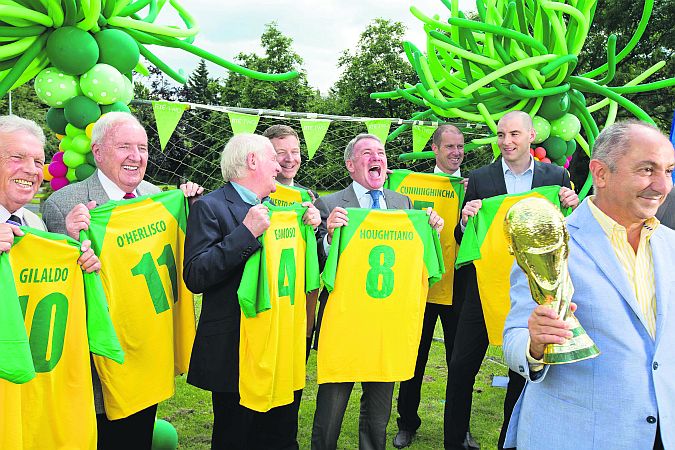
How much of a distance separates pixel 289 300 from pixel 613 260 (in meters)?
1.96

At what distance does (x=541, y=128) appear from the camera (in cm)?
525

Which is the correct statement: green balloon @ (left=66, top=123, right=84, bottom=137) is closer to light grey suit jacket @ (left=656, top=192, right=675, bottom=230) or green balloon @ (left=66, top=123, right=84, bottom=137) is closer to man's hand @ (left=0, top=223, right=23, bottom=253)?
man's hand @ (left=0, top=223, right=23, bottom=253)

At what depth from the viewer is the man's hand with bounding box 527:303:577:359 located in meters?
1.84

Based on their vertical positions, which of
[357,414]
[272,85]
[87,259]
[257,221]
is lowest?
[357,414]

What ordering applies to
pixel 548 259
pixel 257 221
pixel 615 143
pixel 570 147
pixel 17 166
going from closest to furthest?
pixel 548 259, pixel 615 143, pixel 17 166, pixel 257 221, pixel 570 147

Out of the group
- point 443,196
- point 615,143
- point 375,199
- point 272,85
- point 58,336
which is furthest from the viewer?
point 272,85

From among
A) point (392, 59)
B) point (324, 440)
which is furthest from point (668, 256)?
point (392, 59)

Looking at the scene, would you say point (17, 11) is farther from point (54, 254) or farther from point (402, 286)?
point (402, 286)

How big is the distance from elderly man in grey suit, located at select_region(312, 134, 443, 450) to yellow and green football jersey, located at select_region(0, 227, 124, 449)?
4.53 ft

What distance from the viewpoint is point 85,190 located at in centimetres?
338

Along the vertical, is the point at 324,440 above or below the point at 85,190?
below

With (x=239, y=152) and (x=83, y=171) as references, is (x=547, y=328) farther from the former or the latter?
(x=83, y=171)

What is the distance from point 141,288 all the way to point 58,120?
1.38m

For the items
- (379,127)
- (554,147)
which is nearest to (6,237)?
(379,127)
